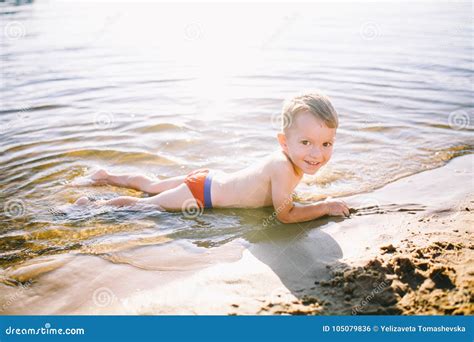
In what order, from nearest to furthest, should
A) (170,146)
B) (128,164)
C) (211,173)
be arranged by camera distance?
(211,173) → (128,164) → (170,146)

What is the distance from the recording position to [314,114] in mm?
3156

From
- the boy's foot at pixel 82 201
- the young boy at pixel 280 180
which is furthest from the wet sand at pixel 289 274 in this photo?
the boy's foot at pixel 82 201

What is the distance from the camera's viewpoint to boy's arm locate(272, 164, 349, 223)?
3.49m

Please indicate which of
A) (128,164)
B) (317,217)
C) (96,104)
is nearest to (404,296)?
(317,217)

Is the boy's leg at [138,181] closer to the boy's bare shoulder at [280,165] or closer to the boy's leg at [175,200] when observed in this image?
the boy's leg at [175,200]

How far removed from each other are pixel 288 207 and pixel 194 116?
12.6 ft

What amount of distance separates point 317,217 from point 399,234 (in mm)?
710

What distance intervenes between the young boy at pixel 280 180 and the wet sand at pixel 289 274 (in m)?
0.20

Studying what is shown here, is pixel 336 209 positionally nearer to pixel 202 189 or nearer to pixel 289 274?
pixel 289 274

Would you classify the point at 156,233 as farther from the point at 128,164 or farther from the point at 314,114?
the point at 128,164

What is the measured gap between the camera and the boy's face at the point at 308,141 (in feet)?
10.4

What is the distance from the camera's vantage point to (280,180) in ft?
11.5

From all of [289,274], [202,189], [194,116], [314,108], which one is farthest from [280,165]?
[194,116]

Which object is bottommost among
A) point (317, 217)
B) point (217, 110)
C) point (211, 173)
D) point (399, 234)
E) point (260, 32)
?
point (399, 234)
